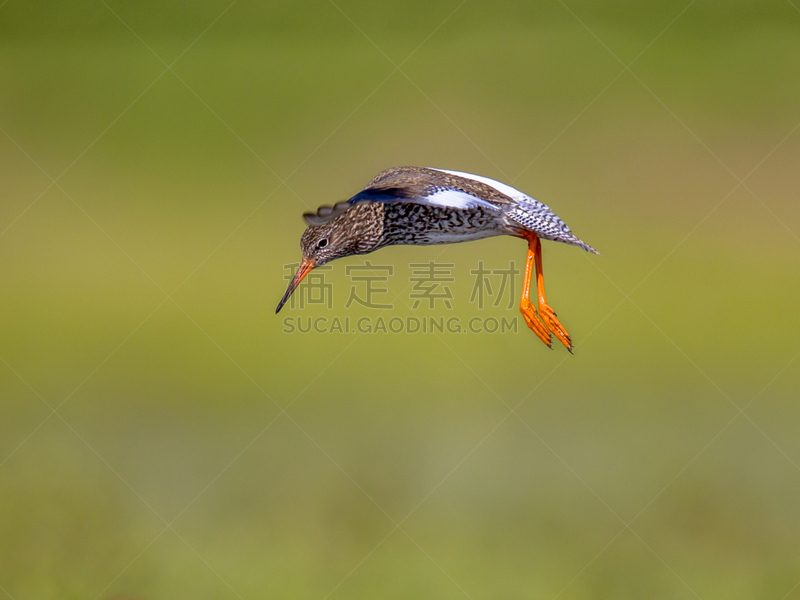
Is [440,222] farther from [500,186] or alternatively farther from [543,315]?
[543,315]

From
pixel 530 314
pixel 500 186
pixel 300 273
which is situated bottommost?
pixel 300 273

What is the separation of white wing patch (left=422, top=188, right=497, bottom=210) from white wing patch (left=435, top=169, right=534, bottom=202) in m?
0.19

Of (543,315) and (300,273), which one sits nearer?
(543,315)

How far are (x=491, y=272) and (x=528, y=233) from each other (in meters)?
0.40

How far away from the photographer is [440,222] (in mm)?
2285

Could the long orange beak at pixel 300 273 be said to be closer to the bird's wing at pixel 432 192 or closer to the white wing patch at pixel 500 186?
the bird's wing at pixel 432 192

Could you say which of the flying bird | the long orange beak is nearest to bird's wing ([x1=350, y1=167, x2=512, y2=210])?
the flying bird

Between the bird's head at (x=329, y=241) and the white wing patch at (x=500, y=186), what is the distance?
347mm

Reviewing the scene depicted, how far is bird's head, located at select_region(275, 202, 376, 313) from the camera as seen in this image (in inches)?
88.5

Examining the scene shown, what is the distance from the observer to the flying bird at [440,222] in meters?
2.04

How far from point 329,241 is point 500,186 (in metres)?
0.59

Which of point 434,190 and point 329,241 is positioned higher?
point 434,190

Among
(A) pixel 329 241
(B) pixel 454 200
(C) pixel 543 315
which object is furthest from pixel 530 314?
(A) pixel 329 241

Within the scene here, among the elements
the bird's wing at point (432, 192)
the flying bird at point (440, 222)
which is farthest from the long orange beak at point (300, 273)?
the bird's wing at point (432, 192)
